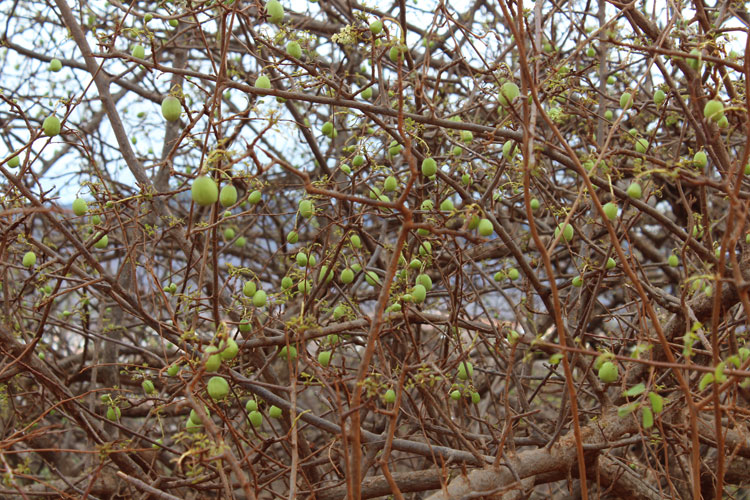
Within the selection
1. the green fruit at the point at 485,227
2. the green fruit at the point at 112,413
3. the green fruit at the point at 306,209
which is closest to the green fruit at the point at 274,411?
the green fruit at the point at 112,413

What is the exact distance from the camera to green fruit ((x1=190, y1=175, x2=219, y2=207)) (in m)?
1.50

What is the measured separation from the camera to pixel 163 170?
3.72 metres

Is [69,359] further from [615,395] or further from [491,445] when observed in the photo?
[615,395]

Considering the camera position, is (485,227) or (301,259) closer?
(485,227)

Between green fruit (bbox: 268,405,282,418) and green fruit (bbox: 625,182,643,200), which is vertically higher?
green fruit (bbox: 625,182,643,200)

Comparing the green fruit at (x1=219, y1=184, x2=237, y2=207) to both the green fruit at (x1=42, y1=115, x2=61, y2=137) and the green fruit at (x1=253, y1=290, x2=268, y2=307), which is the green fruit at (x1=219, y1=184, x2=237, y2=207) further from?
the green fruit at (x1=42, y1=115, x2=61, y2=137)

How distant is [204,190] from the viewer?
1.51 meters

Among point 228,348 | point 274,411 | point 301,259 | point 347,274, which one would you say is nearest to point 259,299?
point 301,259

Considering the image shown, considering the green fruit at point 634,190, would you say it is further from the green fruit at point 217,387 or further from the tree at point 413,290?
the green fruit at point 217,387

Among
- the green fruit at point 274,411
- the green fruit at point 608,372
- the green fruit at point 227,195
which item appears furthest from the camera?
the green fruit at point 274,411

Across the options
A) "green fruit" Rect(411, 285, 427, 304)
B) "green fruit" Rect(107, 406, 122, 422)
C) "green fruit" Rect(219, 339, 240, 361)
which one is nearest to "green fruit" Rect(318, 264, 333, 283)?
"green fruit" Rect(411, 285, 427, 304)

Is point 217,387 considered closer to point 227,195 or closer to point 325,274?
point 227,195

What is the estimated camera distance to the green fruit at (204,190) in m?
1.50

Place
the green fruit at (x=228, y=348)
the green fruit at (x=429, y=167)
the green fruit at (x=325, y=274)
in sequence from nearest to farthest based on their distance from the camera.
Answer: the green fruit at (x=228, y=348)
the green fruit at (x=429, y=167)
the green fruit at (x=325, y=274)
